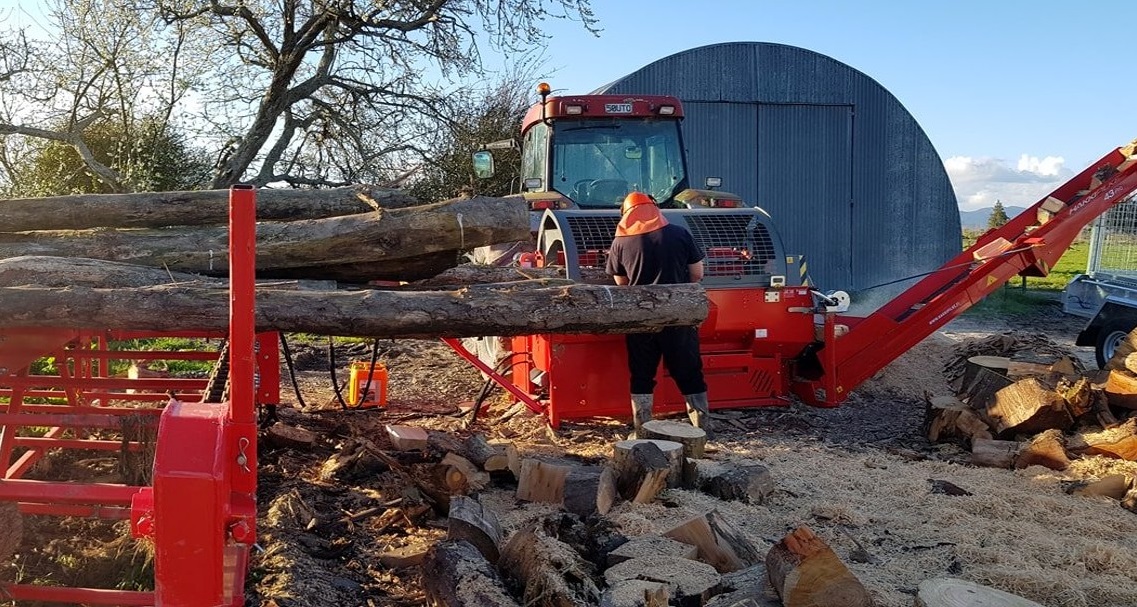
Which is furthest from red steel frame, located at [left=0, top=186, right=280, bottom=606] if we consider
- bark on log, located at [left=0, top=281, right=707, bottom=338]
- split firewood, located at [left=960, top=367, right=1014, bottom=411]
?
split firewood, located at [left=960, top=367, right=1014, bottom=411]

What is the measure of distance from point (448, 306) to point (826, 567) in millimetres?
1706

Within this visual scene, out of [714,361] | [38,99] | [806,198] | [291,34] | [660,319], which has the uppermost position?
[291,34]

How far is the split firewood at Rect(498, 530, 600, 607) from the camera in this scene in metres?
3.29

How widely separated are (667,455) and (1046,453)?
2.72m

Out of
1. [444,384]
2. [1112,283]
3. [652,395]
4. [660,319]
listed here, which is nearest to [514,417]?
[652,395]

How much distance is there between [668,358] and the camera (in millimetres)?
6586

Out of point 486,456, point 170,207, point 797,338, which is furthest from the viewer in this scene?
point 797,338

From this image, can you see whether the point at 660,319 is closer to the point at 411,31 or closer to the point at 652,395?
the point at 652,395

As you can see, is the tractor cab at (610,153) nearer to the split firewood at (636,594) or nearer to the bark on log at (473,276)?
the bark on log at (473,276)

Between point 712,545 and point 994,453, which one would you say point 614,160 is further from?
point 712,545

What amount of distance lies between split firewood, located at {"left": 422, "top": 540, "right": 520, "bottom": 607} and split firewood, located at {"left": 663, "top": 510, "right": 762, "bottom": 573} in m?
0.89

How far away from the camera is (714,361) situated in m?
7.20

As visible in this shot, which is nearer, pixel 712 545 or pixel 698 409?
pixel 712 545

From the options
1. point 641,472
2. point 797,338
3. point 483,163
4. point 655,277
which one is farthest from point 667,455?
point 483,163
